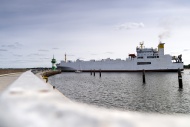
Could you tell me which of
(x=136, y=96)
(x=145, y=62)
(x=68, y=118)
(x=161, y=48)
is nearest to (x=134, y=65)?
(x=145, y=62)

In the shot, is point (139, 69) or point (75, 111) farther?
point (139, 69)

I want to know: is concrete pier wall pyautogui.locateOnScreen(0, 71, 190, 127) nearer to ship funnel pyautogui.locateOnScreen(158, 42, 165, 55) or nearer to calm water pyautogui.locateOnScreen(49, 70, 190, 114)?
calm water pyautogui.locateOnScreen(49, 70, 190, 114)

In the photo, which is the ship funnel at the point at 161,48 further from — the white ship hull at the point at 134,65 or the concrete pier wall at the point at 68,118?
the concrete pier wall at the point at 68,118

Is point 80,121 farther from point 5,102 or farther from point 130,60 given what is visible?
point 130,60

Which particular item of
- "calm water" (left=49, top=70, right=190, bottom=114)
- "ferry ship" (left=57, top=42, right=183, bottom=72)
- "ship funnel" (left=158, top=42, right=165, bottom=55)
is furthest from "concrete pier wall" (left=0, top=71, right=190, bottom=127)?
"ship funnel" (left=158, top=42, right=165, bottom=55)

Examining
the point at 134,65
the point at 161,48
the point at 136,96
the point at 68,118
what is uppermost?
the point at 161,48

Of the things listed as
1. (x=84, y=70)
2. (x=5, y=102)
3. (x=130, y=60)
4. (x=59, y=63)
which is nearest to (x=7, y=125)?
(x=5, y=102)

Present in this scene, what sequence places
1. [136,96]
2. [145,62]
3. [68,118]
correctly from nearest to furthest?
[68,118]
[136,96]
[145,62]

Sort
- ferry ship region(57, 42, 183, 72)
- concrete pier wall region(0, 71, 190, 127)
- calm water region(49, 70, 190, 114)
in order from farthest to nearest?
ferry ship region(57, 42, 183, 72) < calm water region(49, 70, 190, 114) < concrete pier wall region(0, 71, 190, 127)

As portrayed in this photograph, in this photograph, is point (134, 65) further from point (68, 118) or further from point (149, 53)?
point (68, 118)

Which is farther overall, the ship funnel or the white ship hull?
the ship funnel

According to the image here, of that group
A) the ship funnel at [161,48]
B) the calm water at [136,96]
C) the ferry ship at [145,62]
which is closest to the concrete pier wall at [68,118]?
the calm water at [136,96]

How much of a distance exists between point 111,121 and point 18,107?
18.7 inches

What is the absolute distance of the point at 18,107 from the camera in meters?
1.08
